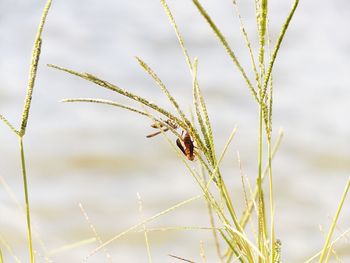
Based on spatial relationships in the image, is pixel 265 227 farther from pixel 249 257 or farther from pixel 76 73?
pixel 76 73

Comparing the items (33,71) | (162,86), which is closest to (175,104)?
(162,86)

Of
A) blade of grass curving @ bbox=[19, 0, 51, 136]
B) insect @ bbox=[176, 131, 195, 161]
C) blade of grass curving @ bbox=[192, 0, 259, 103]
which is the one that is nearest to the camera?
blade of grass curving @ bbox=[192, 0, 259, 103]

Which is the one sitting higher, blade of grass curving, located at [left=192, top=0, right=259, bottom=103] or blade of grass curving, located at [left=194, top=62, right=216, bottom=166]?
blade of grass curving, located at [left=192, top=0, right=259, bottom=103]

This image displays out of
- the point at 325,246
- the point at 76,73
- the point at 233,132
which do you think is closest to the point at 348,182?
the point at 325,246

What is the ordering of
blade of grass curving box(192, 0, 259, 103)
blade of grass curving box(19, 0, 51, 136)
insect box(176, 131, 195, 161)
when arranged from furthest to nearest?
insect box(176, 131, 195, 161), blade of grass curving box(19, 0, 51, 136), blade of grass curving box(192, 0, 259, 103)

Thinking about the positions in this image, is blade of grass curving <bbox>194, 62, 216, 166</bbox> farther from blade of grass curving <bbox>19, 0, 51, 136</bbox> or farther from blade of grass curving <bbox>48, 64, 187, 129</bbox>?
blade of grass curving <bbox>19, 0, 51, 136</bbox>

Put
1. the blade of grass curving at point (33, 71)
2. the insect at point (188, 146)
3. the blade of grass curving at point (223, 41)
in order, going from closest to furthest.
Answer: the blade of grass curving at point (223, 41) → the blade of grass curving at point (33, 71) → the insect at point (188, 146)

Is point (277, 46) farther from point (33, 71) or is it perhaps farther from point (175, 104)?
point (33, 71)

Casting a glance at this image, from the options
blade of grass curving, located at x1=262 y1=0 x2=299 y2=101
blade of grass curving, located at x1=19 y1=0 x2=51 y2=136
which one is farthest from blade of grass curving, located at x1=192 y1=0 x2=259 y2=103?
blade of grass curving, located at x1=19 y1=0 x2=51 y2=136

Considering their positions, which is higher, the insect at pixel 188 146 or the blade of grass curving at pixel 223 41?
the blade of grass curving at pixel 223 41

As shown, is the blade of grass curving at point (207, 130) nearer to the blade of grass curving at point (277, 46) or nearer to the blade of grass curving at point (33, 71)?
the blade of grass curving at point (277, 46)

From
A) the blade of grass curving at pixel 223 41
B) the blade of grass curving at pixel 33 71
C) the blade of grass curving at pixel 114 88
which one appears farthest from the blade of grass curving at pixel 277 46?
the blade of grass curving at pixel 33 71
